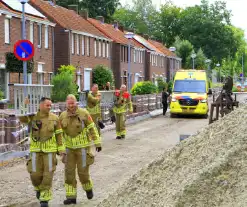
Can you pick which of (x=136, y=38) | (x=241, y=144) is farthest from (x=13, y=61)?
(x=136, y=38)

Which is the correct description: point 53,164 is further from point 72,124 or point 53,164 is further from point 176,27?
point 176,27

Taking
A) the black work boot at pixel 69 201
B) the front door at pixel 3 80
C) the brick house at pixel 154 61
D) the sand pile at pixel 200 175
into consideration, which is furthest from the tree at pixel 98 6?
the sand pile at pixel 200 175

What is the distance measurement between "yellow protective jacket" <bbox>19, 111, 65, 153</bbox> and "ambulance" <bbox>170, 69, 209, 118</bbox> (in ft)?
73.4

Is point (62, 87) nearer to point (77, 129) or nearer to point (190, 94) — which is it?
point (190, 94)

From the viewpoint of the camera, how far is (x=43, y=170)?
921cm

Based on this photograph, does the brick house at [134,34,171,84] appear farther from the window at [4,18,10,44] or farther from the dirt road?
the dirt road

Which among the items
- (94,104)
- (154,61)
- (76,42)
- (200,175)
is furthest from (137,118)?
(154,61)

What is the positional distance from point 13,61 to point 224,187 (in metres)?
29.6

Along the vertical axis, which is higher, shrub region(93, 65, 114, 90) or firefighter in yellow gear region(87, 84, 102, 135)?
shrub region(93, 65, 114, 90)

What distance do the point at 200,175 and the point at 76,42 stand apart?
43.6 m

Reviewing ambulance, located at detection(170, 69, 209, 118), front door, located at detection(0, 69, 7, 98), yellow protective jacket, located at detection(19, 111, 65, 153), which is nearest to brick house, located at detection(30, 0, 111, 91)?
front door, located at detection(0, 69, 7, 98)

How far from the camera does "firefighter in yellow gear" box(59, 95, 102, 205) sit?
954 centimetres

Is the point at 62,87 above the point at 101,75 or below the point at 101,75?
below

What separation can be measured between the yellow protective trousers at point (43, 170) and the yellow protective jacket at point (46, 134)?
98mm
